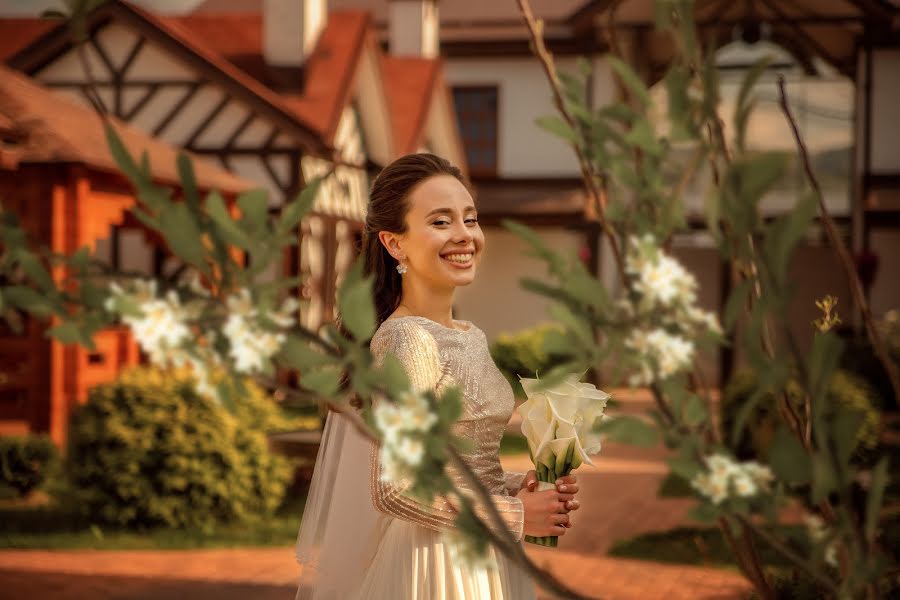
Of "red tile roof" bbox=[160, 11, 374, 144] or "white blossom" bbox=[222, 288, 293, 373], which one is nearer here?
"white blossom" bbox=[222, 288, 293, 373]

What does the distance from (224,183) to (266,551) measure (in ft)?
17.2

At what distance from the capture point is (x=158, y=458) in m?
7.68

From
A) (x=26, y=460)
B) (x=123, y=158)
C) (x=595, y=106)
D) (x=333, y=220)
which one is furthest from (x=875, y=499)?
(x=595, y=106)

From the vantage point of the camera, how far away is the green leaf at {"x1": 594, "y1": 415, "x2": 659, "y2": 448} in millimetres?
1086

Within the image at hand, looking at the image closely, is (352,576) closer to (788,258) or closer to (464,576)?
A: (464,576)

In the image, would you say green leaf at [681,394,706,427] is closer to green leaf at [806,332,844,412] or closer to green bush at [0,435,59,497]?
green leaf at [806,332,844,412]

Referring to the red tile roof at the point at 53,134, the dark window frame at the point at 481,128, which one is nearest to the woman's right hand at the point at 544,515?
the red tile roof at the point at 53,134

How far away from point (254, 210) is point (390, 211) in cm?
166

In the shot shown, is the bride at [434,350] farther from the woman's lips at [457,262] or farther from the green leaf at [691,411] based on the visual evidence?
the green leaf at [691,411]

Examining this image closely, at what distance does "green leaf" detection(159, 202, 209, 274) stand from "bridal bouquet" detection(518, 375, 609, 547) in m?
1.51

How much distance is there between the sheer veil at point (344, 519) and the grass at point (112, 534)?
15.0ft

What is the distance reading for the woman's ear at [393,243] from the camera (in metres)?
2.77

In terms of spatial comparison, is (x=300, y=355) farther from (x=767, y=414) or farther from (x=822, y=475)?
(x=767, y=414)

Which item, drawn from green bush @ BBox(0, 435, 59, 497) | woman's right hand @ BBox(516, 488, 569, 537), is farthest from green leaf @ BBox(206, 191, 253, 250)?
green bush @ BBox(0, 435, 59, 497)
